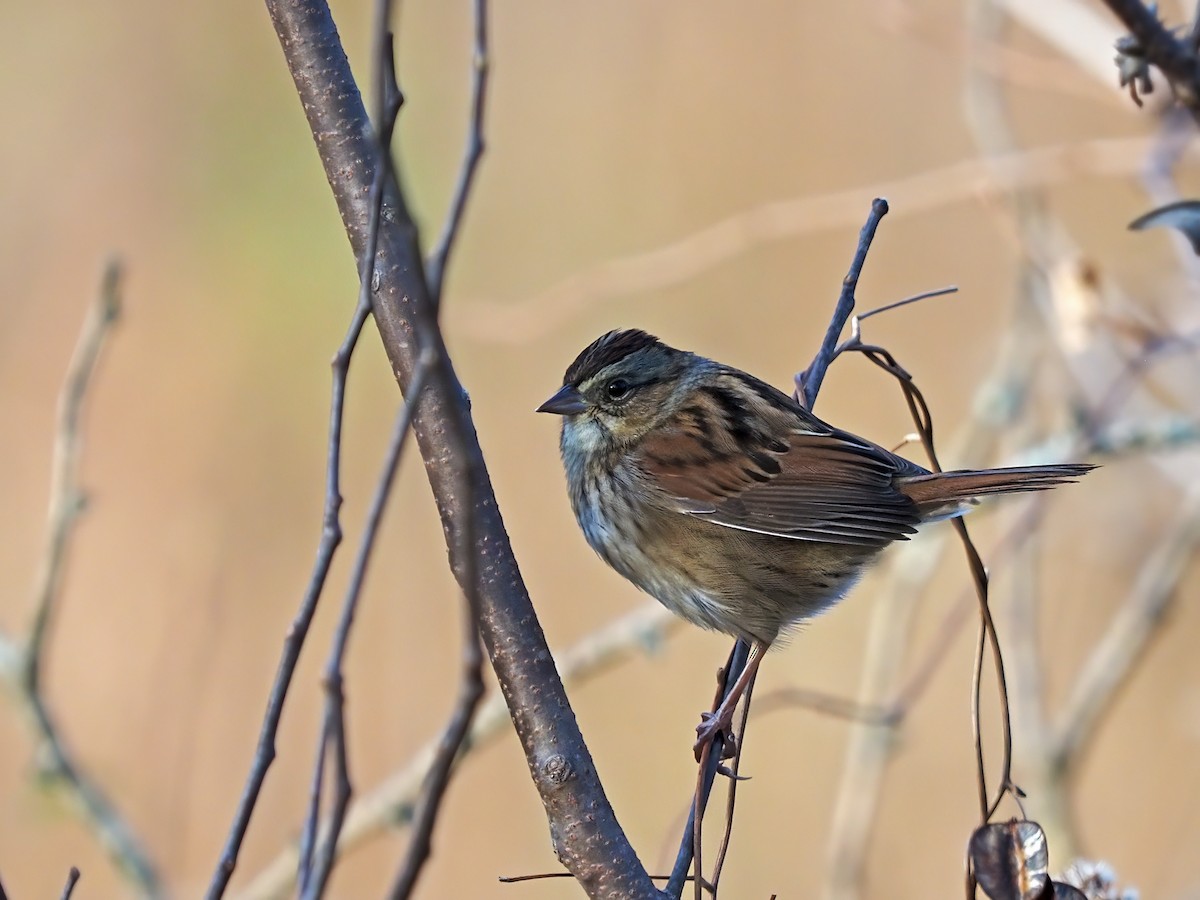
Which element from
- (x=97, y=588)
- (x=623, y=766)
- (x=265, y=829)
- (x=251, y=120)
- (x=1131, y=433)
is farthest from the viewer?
(x=251, y=120)

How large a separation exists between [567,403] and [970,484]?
81cm

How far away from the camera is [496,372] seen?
5.65 meters

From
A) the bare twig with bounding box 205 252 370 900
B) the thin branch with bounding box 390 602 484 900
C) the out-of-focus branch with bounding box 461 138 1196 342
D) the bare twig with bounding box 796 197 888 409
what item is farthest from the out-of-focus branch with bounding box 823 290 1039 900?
the thin branch with bounding box 390 602 484 900

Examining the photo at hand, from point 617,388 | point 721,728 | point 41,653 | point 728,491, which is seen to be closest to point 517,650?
point 721,728

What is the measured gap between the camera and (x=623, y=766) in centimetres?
471

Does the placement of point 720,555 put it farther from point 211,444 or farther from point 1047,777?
point 211,444

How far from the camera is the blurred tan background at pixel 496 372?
4258mm

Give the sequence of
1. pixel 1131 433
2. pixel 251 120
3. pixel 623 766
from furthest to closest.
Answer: pixel 251 120 < pixel 623 766 < pixel 1131 433

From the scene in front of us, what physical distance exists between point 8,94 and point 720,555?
16.7 feet

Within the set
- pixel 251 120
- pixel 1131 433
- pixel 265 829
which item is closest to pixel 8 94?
pixel 251 120

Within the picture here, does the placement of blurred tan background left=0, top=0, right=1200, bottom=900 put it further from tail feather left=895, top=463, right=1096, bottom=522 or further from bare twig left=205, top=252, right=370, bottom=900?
bare twig left=205, top=252, right=370, bottom=900

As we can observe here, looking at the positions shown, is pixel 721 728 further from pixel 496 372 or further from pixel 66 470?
pixel 496 372

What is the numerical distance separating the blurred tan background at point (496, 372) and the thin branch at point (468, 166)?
230cm

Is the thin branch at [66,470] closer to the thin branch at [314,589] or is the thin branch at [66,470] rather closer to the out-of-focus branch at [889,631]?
the thin branch at [314,589]
